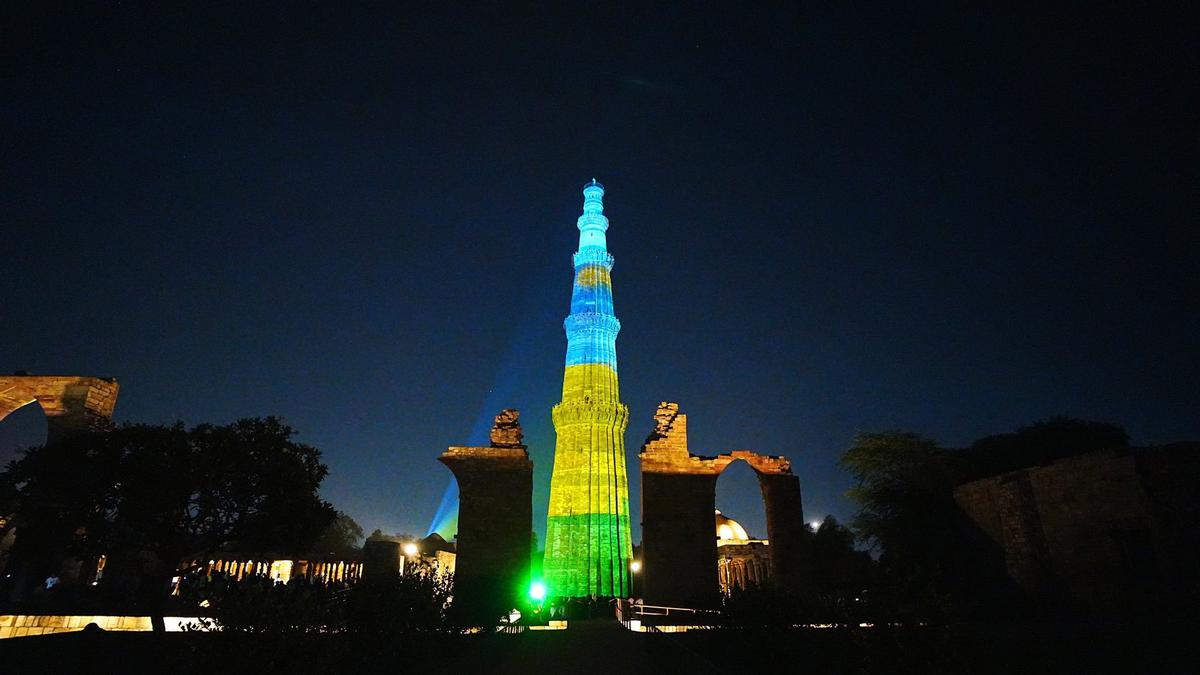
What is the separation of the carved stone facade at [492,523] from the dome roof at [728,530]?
29427 millimetres

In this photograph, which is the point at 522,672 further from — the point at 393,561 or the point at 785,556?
the point at 785,556

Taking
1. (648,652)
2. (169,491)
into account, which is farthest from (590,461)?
(648,652)

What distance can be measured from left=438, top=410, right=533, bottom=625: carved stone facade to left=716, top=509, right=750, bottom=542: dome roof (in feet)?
96.5

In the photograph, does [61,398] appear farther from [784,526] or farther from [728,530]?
[728,530]

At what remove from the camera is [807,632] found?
953 centimetres

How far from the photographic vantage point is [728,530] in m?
43.3

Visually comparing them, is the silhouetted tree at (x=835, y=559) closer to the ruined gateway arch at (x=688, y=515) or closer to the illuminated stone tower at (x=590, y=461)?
the ruined gateway arch at (x=688, y=515)

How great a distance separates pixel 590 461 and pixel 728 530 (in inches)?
582

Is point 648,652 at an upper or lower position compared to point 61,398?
lower

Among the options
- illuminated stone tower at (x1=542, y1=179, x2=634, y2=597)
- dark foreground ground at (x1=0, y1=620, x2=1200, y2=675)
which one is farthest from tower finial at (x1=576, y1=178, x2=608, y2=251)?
dark foreground ground at (x1=0, y1=620, x2=1200, y2=675)

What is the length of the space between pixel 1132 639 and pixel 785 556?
28.4 ft

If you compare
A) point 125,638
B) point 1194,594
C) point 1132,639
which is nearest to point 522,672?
point 125,638

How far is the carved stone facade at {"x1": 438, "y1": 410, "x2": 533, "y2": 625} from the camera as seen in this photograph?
48.6 ft

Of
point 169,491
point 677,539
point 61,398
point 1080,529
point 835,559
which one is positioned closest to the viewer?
point 169,491
